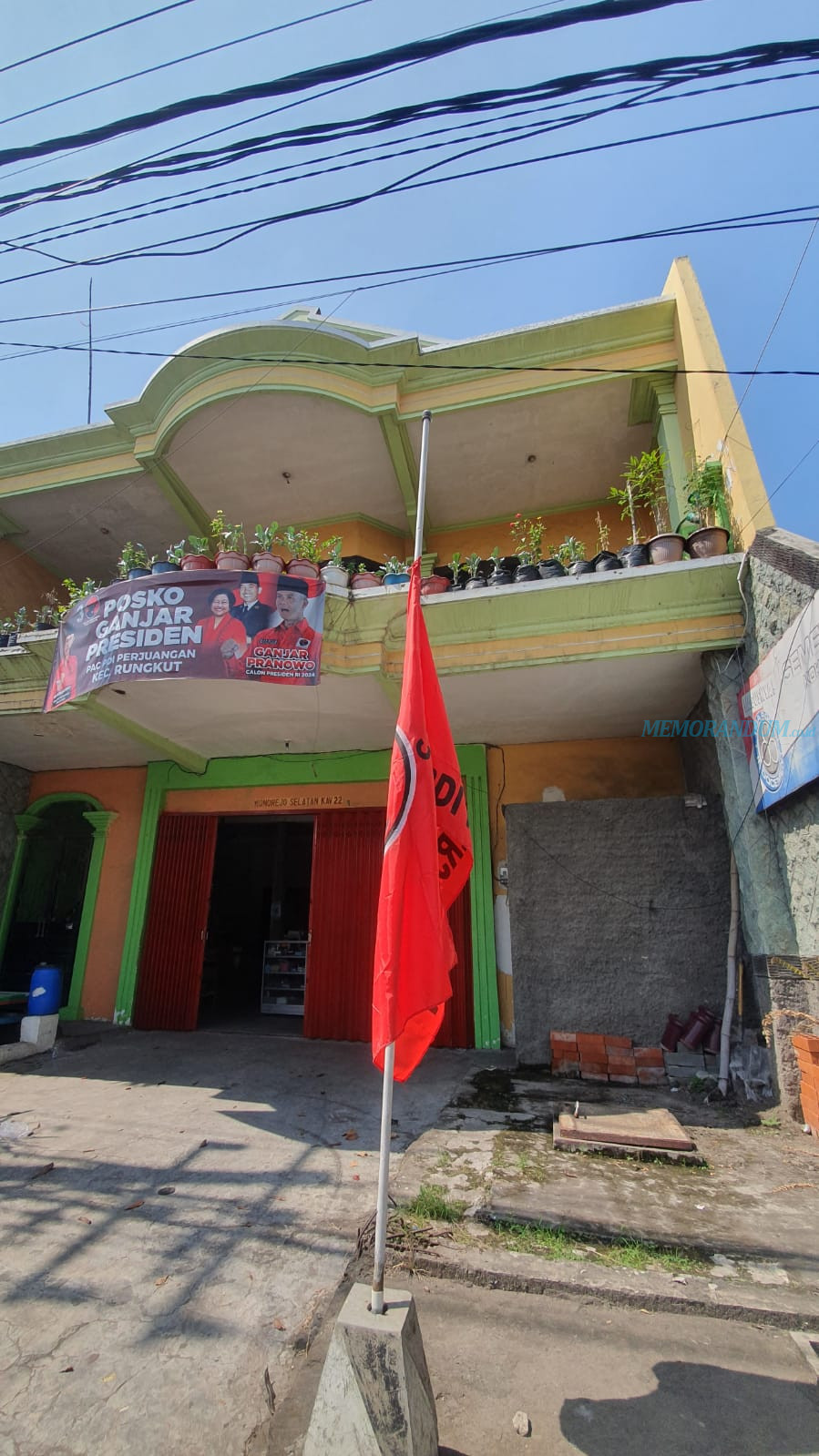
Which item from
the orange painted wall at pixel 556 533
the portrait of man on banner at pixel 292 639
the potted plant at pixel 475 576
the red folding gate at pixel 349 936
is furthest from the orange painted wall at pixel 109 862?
the potted plant at pixel 475 576

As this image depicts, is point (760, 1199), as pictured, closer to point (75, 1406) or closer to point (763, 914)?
point (763, 914)

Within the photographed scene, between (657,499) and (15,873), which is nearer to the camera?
(657,499)

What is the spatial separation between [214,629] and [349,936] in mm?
4103

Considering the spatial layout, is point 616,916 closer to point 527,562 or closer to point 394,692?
point 394,692

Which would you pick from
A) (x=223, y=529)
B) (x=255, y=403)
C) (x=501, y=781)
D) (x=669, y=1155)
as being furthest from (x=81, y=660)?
(x=669, y=1155)

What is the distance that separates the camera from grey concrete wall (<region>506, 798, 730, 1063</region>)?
226 inches

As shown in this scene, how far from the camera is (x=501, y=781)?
25.1 feet

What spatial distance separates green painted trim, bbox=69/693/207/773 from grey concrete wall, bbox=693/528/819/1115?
241 inches

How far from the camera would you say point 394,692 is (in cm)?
633

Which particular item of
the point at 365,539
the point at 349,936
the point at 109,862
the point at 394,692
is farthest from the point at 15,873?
the point at 365,539

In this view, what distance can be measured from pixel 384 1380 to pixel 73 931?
384 inches

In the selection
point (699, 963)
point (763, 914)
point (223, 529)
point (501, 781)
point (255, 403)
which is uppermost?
point (255, 403)

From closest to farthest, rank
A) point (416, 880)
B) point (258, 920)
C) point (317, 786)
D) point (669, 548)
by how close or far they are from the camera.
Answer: point (416, 880) < point (669, 548) < point (317, 786) < point (258, 920)

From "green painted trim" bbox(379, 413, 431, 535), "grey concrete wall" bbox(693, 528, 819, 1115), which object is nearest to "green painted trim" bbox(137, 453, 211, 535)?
"green painted trim" bbox(379, 413, 431, 535)
